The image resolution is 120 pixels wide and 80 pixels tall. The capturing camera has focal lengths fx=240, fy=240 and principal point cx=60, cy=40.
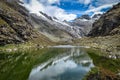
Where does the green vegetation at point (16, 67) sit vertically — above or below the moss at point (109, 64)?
below

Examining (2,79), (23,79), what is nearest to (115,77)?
(23,79)

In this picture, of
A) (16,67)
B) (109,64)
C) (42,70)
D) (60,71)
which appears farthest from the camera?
(16,67)

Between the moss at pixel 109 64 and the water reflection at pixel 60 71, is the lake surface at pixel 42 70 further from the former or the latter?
the moss at pixel 109 64

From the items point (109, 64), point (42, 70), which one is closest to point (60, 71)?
point (42, 70)

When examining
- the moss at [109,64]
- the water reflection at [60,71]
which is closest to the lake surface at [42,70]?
the water reflection at [60,71]

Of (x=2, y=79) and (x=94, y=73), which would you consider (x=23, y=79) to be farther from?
(x=94, y=73)

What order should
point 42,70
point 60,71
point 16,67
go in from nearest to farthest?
point 60,71 < point 42,70 < point 16,67

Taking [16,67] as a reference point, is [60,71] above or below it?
below

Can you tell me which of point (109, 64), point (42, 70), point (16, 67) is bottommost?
point (42, 70)

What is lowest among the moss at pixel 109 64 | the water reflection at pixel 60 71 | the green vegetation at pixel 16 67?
the water reflection at pixel 60 71

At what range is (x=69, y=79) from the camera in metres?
73.1

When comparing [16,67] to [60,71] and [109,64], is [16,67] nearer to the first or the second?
[60,71]

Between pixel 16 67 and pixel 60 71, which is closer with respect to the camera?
pixel 60 71

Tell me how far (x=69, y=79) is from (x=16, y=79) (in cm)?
1600
